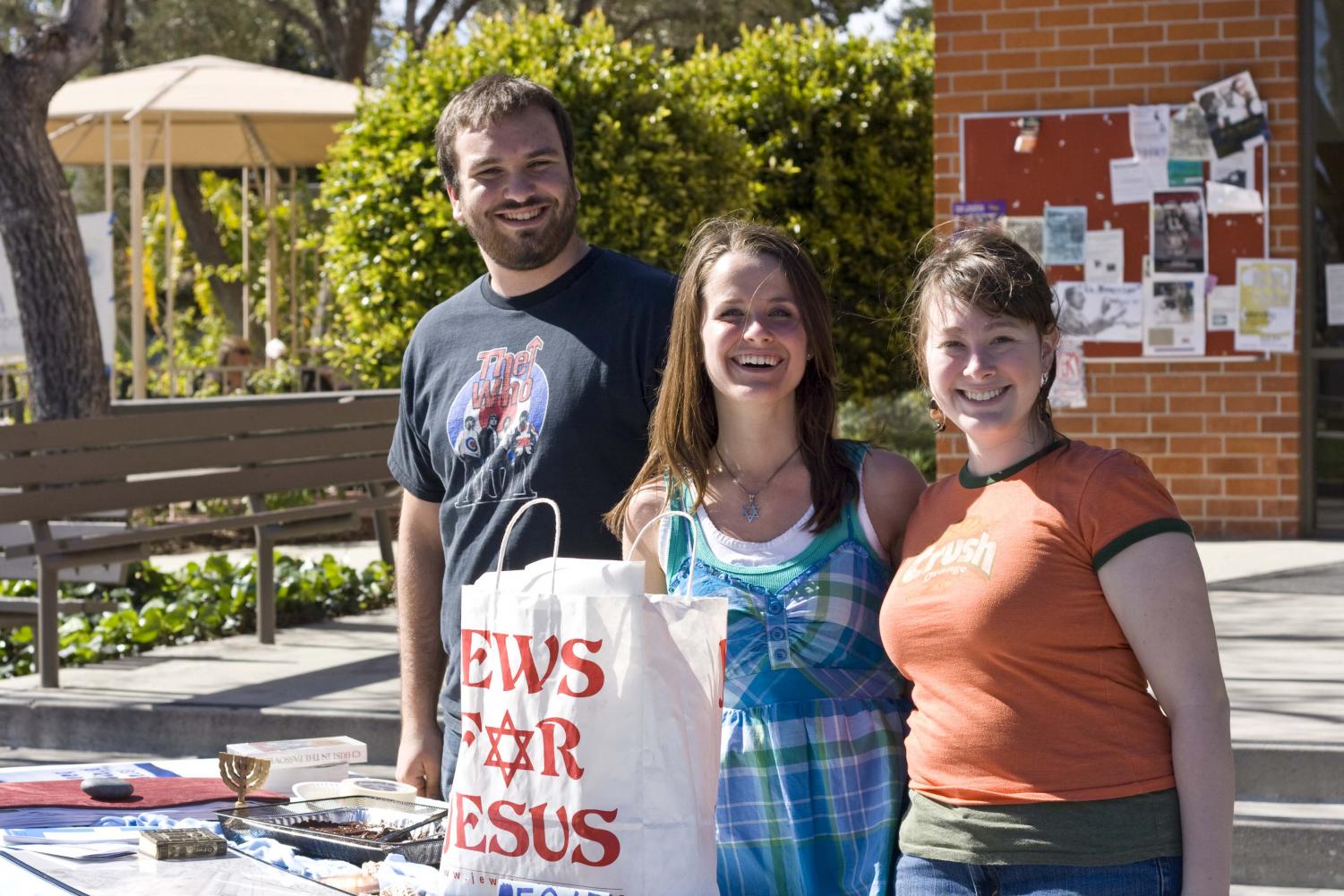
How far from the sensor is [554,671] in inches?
82.2

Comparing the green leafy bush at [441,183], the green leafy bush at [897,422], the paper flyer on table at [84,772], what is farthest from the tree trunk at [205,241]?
the paper flyer on table at [84,772]

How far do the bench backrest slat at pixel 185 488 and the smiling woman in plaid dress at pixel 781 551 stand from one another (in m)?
4.52

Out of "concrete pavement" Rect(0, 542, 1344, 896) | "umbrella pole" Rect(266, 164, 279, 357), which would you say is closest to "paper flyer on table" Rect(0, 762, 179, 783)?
"concrete pavement" Rect(0, 542, 1344, 896)

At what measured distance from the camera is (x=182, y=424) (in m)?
7.79

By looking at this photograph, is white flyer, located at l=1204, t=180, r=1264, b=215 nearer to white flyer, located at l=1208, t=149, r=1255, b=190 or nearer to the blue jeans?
white flyer, located at l=1208, t=149, r=1255, b=190

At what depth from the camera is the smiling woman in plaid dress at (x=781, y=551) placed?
235 centimetres

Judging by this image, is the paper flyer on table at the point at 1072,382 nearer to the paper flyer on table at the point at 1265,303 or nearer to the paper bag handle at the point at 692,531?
the paper flyer on table at the point at 1265,303

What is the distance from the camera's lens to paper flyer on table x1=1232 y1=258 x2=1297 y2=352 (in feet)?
28.8

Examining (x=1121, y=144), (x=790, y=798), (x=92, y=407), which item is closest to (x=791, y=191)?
(x=1121, y=144)

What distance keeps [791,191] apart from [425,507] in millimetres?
10586

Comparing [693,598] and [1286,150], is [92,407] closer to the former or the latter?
[1286,150]

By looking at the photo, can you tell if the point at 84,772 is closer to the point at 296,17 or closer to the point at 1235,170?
the point at 1235,170

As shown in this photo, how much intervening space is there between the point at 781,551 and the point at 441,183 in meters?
9.12

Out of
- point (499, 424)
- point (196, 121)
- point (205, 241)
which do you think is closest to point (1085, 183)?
point (499, 424)
